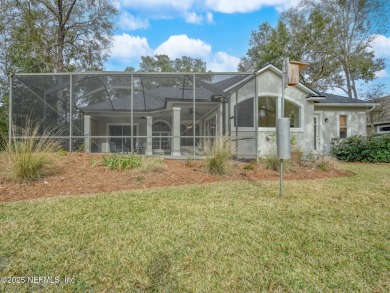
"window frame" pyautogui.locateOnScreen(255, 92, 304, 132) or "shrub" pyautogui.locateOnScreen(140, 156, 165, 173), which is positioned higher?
"window frame" pyautogui.locateOnScreen(255, 92, 304, 132)

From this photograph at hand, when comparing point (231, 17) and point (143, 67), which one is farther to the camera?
point (143, 67)

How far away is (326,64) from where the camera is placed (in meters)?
22.9

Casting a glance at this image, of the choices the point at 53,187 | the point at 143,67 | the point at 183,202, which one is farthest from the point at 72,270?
the point at 143,67

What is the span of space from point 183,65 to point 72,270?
40.6 meters

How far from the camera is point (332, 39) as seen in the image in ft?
68.4

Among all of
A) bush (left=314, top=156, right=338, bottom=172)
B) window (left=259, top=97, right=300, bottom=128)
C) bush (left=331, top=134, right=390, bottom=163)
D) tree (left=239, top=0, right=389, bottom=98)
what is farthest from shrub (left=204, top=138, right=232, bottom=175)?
tree (left=239, top=0, right=389, bottom=98)

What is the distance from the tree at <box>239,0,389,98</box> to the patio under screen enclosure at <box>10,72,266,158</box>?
1472cm

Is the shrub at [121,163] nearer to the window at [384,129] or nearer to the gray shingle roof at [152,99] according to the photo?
the gray shingle roof at [152,99]

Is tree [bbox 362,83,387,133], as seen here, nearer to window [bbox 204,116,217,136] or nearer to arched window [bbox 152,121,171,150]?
A: window [bbox 204,116,217,136]

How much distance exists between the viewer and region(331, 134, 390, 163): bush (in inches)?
431

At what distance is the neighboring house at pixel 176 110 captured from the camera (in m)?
8.67

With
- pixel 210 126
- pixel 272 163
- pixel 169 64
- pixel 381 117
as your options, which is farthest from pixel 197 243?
pixel 169 64

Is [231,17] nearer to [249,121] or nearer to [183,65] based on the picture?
[249,121]

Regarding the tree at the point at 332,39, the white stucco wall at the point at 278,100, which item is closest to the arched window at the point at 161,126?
the white stucco wall at the point at 278,100
